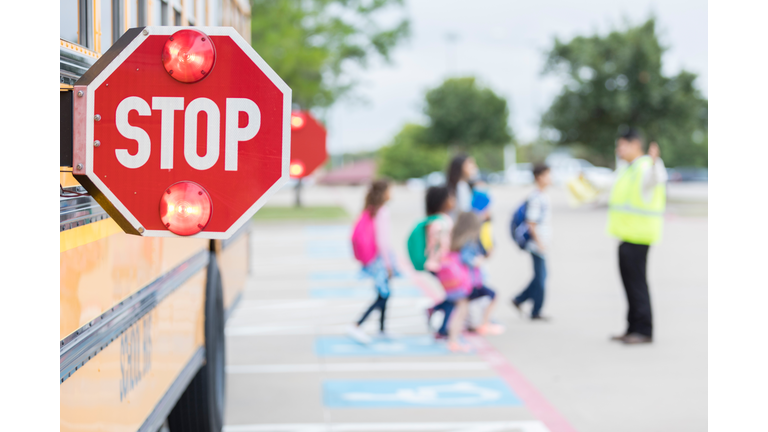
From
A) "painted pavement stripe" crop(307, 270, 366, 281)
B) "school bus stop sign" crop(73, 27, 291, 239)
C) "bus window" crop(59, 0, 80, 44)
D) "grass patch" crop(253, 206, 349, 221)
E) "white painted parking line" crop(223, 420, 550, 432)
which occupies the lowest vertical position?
"white painted parking line" crop(223, 420, 550, 432)

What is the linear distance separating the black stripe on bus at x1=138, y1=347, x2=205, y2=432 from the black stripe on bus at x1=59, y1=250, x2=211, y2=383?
1.25ft

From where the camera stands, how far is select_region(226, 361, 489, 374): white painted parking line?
18.5 ft

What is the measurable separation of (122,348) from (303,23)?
2335 cm

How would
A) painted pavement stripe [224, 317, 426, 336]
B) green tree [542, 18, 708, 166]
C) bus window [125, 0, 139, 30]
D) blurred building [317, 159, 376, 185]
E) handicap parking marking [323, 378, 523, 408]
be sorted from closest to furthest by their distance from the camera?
bus window [125, 0, 139, 30], handicap parking marking [323, 378, 523, 408], painted pavement stripe [224, 317, 426, 336], green tree [542, 18, 708, 166], blurred building [317, 159, 376, 185]

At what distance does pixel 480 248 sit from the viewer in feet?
22.1

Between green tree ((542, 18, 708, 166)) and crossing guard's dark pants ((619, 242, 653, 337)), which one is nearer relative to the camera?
crossing guard's dark pants ((619, 242, 653, 337))

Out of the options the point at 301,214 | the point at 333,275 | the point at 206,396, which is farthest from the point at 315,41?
the point at 206,396

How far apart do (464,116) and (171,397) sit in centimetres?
3959

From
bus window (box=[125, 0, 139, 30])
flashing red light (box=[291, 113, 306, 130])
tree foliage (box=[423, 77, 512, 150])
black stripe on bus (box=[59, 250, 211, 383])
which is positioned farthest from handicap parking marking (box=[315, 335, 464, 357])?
tree foliage (box=[423, 77, 512, 150])

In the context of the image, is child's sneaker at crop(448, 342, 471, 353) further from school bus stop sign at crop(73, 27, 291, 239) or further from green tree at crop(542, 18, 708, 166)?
green tree at crop(542, 18, 708, 166)

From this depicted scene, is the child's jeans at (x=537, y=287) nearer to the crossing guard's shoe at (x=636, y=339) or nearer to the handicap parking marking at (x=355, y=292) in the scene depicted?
the crossing guard's shoe at (x=636, y=339)

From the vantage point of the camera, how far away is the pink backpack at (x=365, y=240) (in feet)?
20.6

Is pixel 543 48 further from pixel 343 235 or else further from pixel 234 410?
pixel 234 410
